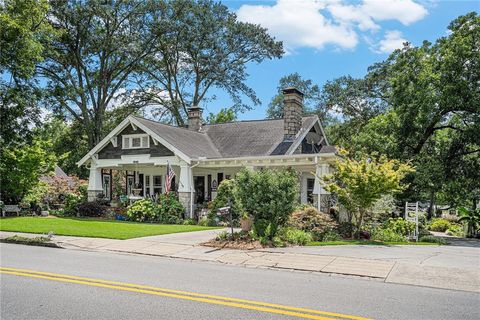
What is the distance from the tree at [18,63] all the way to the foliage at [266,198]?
1708 cm

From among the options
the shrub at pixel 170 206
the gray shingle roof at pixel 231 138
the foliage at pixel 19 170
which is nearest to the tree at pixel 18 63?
the foliage at pixel 19 170

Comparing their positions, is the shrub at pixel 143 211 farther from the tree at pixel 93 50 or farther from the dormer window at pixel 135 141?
the tree at pixel 93 50

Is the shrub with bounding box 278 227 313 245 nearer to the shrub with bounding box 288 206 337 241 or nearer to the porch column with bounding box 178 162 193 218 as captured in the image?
Answer: the shrub with bounding box 288 206 337 241

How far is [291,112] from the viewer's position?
23172 millimetres

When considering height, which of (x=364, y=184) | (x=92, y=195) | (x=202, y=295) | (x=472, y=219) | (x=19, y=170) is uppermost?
(x=19, y=170)

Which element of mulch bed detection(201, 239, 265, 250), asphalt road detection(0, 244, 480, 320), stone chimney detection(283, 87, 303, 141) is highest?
stone chimney detection(283, 87, 303, 141)

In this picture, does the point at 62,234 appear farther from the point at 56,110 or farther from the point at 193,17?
the point at 193,17

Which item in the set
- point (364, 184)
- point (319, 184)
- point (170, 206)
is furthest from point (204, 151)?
point (364, 184)

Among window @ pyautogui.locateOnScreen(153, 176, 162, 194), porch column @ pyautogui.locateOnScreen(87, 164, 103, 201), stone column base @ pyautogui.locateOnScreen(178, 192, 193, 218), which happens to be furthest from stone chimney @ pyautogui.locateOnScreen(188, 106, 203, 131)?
stone column base @ pyautogui.locateOnScreen(178, 192, 193, 218)

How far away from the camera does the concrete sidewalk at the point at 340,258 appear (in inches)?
330

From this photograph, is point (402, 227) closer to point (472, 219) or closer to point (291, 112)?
point (472, 219)

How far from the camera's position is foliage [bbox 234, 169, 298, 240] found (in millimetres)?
13055

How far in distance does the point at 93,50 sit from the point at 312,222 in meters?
29.0

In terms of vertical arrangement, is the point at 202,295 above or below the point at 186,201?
below
